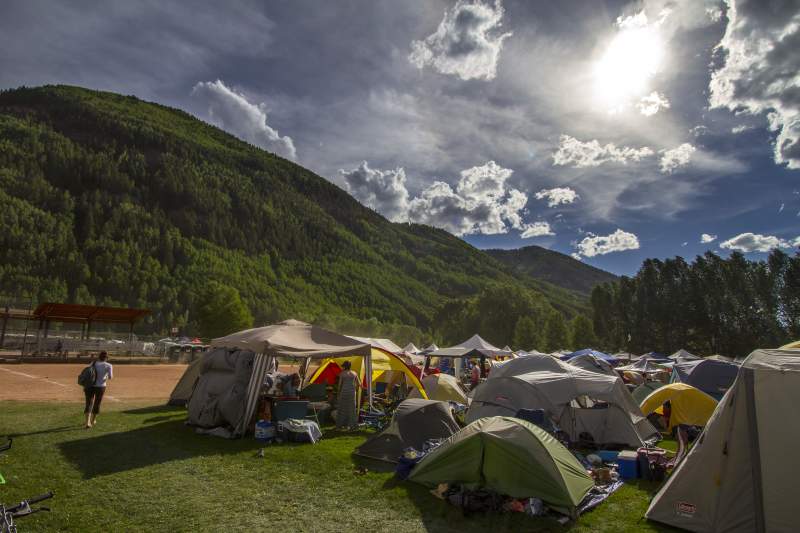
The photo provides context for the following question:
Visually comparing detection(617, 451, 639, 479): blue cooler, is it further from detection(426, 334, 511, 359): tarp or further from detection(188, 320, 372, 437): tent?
detection(426, 334, 511, 359): tarp

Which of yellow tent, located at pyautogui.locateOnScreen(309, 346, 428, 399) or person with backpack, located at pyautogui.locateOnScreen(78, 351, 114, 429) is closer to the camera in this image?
person with backpack, located at pyautogui.locateOnScreen(78, 351, 114, 429)

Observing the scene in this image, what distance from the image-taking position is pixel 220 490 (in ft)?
24.3

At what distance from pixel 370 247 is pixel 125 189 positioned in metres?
90.4

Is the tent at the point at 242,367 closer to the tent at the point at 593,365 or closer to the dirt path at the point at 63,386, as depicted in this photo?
the dirt path at the point at 63,386

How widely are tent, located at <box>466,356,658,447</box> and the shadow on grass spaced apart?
630 centimetres

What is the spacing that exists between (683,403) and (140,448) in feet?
46.8

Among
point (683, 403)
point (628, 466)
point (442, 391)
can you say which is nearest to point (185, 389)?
point (442, 391)

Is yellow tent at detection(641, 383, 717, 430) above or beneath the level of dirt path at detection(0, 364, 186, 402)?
above

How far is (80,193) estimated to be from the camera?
131 metres

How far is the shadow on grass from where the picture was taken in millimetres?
8430

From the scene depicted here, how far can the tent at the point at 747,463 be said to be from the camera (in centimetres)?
564

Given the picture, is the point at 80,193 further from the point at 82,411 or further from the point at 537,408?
the point at 537,408

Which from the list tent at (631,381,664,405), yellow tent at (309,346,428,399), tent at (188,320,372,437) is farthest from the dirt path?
tent at (631,381,664,405)

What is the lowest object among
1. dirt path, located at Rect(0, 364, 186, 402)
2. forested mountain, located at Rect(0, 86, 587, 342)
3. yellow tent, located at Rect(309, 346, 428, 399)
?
dirt path, located at Rect(0, 364, 186, 402)
